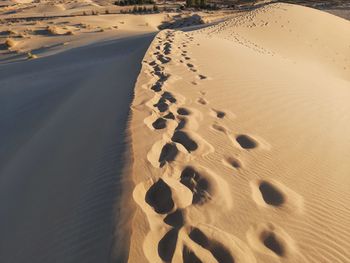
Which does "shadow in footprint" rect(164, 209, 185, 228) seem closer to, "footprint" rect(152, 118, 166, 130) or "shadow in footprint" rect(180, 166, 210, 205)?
"shadow in footprint" rect(180, 166, 210, 205)

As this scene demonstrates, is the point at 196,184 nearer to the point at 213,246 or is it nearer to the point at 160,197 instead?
the point at 160,197

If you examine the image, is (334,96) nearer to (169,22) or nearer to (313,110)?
A: (313,110)

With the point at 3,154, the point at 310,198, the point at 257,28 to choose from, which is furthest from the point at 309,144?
the point at 257,28

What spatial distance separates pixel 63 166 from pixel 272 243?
1886mm

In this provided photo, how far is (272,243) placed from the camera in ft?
6.70

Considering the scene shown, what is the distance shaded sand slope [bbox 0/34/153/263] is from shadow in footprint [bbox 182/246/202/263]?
354mm

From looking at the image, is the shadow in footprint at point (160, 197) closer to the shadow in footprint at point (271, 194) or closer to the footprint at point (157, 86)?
the shadow in footprint at point (271, 194)

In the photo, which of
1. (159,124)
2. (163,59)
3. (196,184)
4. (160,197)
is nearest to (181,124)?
(159,124)

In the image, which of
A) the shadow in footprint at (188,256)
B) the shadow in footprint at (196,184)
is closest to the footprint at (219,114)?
the shadow in footprint at (196,184)

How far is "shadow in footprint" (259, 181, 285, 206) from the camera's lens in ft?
8.00

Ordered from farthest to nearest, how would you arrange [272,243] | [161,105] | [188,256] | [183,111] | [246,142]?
1. [161,105]
2. [183,111]
3. [246,142]
4. [272,243]
5. [188,256]

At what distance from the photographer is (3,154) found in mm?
4109

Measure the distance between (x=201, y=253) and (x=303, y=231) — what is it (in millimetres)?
732

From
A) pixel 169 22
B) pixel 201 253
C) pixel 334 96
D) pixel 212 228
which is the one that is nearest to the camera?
A: pixel 201 253
